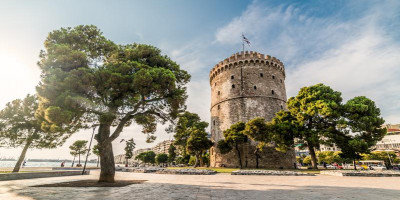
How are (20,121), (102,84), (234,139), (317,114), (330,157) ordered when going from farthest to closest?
(330,157) → (234,139) → (317,114) → (20,121) → (102,84)

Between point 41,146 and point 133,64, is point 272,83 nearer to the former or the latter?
point 133,64

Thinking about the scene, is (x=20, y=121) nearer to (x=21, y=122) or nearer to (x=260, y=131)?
(x=21, y=122)

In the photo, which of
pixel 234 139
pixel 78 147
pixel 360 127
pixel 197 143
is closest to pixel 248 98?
pixel 234 139

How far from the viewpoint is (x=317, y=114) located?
23.9m

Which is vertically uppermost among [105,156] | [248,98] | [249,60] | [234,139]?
[249,60]

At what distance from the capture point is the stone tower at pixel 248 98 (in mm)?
29625

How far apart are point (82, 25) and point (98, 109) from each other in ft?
18.8

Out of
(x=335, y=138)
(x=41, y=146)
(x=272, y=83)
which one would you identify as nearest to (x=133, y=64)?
(x=41, y=146)

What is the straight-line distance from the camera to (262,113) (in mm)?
31328

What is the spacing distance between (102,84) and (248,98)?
25.5m

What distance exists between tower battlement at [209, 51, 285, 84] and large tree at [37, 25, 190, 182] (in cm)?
2278

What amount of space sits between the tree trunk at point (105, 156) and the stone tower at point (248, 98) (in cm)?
2243

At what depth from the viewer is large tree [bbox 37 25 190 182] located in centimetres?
987

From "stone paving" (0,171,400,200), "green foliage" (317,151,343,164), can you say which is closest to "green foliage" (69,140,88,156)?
"stone paving" (0,171,400,200)
